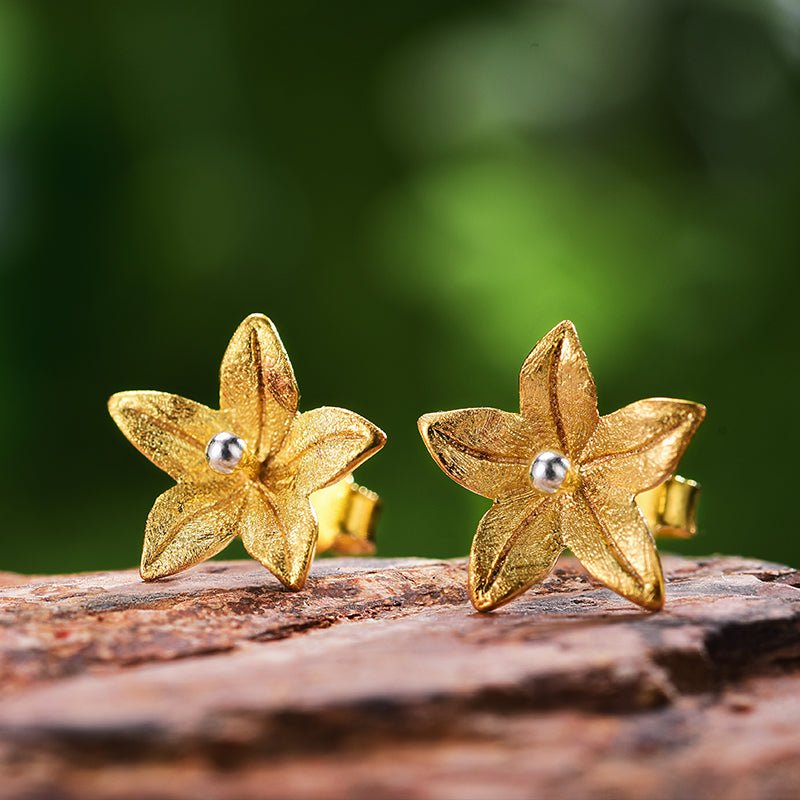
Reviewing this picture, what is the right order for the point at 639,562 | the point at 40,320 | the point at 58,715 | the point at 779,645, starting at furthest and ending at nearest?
the point at 40,320
the point at 639,562
the point at 779,645
the point at 58,715

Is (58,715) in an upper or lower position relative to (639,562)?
lower

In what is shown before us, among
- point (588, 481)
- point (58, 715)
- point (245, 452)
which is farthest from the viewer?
point (245, 452)

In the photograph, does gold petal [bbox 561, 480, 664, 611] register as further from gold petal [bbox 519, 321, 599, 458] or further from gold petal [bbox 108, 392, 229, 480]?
gold petal [bbox 108, 392, 229, 480]

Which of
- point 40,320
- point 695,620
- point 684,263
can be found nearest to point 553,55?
point 684,263

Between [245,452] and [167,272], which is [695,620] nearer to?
[245,452]

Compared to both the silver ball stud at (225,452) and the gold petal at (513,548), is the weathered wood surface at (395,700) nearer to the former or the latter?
the gold petal at (513,548)

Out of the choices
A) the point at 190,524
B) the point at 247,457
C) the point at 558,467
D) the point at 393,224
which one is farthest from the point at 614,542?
the point at 393,224

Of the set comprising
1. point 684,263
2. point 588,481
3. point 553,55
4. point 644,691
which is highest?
point 553,55

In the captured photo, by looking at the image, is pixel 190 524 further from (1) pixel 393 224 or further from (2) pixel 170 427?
(1) pixel 393 224
